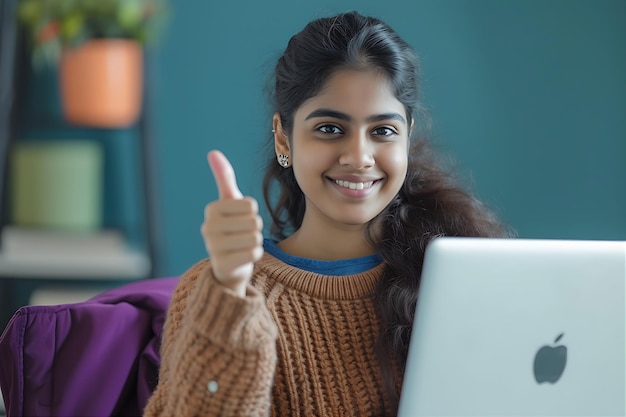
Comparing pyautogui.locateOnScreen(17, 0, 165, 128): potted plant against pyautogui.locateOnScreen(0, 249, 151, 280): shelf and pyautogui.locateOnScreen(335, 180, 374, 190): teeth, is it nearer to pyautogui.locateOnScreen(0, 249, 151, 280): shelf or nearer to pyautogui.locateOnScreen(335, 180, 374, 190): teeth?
pyautogui.locateOnScreen(0, 249, 151, 280): shelf

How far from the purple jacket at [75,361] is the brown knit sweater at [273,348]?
95mm

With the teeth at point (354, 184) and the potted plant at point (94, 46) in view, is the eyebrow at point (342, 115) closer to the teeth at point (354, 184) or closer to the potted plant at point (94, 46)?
the teeth at point (354, 184)

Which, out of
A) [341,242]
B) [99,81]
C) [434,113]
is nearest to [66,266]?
[99,81]

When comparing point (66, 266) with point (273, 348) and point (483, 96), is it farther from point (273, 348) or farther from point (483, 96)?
point (273, 348)

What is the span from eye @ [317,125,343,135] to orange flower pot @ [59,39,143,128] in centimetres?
135

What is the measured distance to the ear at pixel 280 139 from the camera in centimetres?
140

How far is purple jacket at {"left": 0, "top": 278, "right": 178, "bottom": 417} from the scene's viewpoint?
1.24 metres

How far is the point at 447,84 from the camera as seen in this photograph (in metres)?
2.60

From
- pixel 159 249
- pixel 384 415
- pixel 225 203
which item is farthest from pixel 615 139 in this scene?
pixel 225 203

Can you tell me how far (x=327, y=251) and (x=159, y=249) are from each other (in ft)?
4.33

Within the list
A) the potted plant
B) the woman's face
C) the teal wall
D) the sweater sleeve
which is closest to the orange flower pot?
the potted plant

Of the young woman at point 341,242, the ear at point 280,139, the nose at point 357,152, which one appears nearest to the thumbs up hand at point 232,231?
the young woman at point 341,242

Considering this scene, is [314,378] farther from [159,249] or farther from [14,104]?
[14,104]

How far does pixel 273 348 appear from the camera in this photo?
1103 millimetres
